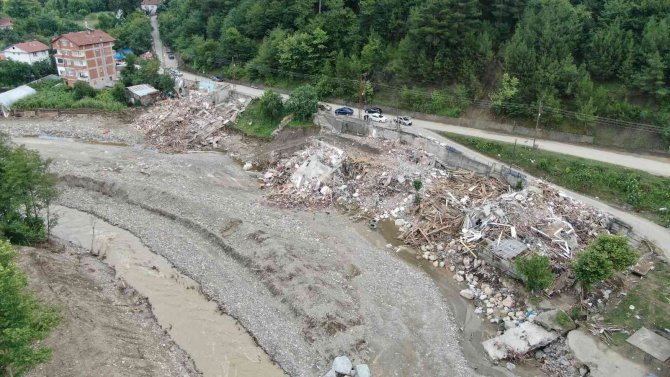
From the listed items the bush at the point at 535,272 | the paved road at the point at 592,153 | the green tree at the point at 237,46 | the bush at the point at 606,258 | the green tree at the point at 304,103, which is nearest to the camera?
the bush at the point at 606,258

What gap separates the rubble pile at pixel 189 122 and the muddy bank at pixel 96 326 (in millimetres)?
19435

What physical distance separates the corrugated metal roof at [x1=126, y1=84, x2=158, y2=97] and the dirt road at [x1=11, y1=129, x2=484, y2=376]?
1665 centimetres

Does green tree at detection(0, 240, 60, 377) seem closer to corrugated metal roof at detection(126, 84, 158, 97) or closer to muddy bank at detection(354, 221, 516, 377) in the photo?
muddy bank at detection(354, 221, 516, 377)

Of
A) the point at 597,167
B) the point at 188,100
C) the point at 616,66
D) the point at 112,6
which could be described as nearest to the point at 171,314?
the point at 597,167

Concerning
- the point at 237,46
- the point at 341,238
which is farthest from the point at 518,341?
the point at 237,46

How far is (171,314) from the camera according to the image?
23312 mm

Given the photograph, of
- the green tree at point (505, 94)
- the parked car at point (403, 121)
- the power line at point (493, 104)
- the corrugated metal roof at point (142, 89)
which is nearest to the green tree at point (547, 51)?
the green tree at point (505, 94)

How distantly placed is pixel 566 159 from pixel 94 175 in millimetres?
35568

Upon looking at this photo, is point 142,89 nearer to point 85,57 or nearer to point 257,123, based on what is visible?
point 85,57

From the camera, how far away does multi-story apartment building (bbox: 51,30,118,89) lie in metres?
57.8

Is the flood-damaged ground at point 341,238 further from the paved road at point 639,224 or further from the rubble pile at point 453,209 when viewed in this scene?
the paved road at point 639,224

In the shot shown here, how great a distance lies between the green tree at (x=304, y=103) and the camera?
1649 inches

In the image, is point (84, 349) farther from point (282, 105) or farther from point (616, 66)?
point (616, 66)

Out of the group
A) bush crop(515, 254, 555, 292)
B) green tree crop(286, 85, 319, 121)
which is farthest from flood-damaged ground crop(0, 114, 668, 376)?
green tree crop(286, 85, 319, 121)
